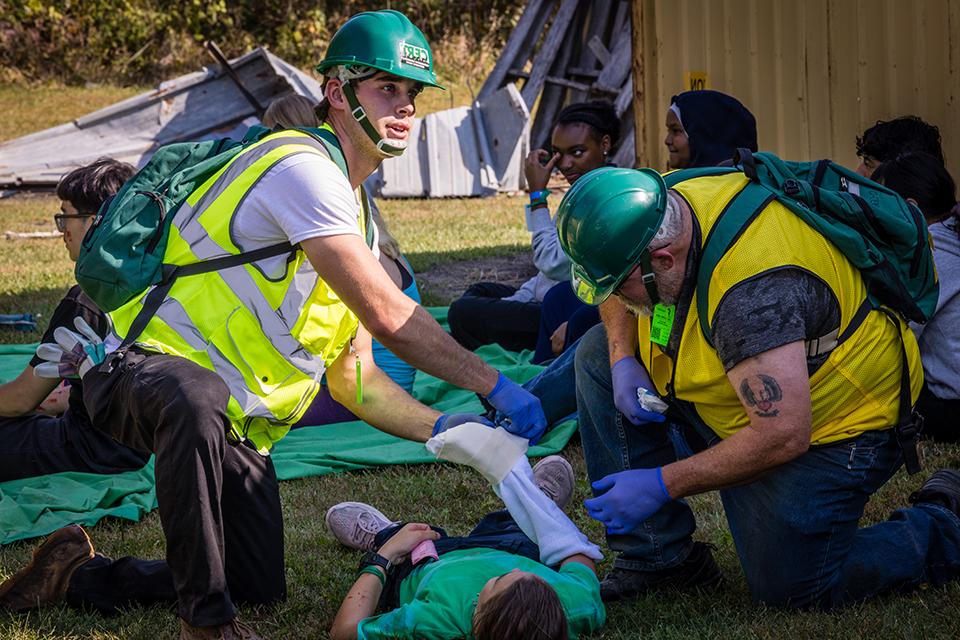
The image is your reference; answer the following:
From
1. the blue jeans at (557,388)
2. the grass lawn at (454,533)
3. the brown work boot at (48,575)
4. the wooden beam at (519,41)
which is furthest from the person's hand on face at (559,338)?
the wooden beam at (519,41)

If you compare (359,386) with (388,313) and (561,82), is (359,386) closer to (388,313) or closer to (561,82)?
(388,313)

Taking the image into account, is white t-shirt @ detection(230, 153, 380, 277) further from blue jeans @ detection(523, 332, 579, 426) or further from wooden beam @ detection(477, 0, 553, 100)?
wooden beam @ detection(477, 0, 553, 100)

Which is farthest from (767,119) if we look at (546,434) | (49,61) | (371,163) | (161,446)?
(49,61)

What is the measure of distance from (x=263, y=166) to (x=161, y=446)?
0.88m

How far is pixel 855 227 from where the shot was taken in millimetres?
3221

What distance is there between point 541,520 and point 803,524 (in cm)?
79

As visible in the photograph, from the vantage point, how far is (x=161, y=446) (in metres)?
3.21

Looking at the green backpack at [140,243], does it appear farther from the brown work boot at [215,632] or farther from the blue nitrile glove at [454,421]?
the brown work boot at [215,632]

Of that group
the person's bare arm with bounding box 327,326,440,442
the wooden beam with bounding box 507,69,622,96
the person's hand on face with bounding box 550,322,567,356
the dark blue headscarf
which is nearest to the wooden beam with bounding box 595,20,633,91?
the wooden beam with bounding box 507,69,622,96

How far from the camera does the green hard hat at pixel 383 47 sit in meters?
3.66

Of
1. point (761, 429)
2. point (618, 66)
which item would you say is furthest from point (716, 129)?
point (618, 66)

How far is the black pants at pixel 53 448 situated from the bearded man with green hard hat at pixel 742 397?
2.32 meters

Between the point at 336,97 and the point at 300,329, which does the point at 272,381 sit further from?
the point at 336,97

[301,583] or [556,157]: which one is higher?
[556,157]
